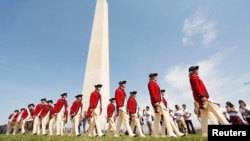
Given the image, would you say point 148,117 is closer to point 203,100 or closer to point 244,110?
point 244,110

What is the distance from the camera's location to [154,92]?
8656mm

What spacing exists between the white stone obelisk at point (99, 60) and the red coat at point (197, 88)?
15308 mm

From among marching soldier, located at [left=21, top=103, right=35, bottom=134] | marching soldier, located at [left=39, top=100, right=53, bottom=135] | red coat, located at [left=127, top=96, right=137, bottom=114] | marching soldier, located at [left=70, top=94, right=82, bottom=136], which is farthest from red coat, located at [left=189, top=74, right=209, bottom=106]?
marching soldier, located at [left=21, top=103, right=35, bottom=134]

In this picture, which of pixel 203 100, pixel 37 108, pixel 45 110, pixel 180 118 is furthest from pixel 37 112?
pixel 203 100

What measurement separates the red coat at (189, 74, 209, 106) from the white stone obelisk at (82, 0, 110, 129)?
1531cm

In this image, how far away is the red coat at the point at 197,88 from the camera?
728 cm

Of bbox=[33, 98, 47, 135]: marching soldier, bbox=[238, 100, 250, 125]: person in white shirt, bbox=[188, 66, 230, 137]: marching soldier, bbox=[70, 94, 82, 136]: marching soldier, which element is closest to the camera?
bbox=[188, 66, 230, 137]: marching soldier

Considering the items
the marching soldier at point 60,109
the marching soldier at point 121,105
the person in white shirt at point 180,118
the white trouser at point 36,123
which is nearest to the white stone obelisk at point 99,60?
the white trouser at point 36,123

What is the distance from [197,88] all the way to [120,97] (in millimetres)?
3515

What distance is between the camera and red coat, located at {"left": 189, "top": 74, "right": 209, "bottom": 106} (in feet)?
23.9

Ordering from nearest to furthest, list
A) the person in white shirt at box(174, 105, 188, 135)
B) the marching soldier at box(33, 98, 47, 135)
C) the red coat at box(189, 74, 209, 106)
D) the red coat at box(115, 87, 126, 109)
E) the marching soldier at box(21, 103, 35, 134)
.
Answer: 1. the red coat at box(189, 74, 209, 106)
2. the red coat at box(115, 87, 126, 109)
3. the person in white shirt at box(174, 105, 188, 135)
4. the marching soldier at box(33, 98, 47, 135)
5. the marching soldier at box(21, 103, 35, 134)

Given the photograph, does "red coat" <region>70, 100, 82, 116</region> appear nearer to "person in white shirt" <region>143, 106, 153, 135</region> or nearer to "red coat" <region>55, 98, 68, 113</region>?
"red coat" <region>55, 98, 68, 113</region>

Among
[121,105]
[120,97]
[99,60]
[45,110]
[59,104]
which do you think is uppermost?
[99,60]

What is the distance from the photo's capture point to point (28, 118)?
61.3 ft
